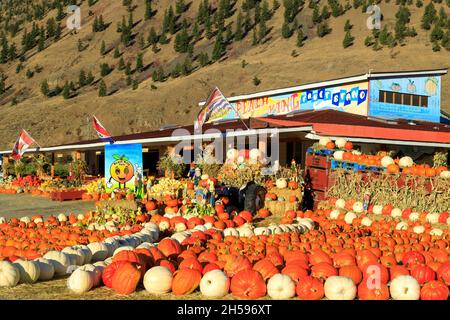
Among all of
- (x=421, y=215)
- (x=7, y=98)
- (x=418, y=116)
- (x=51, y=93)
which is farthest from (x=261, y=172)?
(x=7, y=98)

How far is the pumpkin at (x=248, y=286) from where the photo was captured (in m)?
7.66

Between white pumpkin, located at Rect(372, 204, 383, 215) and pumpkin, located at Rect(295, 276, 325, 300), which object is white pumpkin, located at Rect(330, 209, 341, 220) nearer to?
white pumpkin, located at Rect(372, 204, 383, 215)

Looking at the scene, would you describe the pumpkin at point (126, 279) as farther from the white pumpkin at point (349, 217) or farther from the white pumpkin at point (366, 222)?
the white pumpkin at point (349, 217)

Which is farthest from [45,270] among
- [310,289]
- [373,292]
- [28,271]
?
[373,292]

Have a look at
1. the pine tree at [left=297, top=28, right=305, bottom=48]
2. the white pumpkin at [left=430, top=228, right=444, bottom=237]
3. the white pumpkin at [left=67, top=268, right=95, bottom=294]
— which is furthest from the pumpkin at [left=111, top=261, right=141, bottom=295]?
the pine tree at [left=297, top=28, right=305, bottom=48]

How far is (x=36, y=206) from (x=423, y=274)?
1666 centimetres

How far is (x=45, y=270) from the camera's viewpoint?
8867mm

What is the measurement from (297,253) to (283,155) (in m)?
18.2

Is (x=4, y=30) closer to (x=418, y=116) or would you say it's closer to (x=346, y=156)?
(x=418, y=116)

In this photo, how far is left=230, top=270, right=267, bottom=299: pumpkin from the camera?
25.1ft

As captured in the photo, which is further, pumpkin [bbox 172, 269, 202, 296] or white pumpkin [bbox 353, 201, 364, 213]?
white pumpkin [bbox 353, 201, 364, 213]

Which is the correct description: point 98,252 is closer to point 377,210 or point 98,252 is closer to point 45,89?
point 377,210

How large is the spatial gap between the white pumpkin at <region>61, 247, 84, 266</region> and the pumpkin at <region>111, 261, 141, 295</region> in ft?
5.81

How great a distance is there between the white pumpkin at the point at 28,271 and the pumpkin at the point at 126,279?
1.35 m
